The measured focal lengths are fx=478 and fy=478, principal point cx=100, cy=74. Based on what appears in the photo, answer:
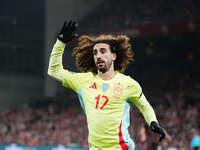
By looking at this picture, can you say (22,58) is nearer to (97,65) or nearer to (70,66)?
(70,66)

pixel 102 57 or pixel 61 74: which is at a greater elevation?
pixel 102 57

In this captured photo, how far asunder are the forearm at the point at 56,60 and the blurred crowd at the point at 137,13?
16182 millimetres

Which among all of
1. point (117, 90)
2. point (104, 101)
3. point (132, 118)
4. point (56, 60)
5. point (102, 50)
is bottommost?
point (132, 118)

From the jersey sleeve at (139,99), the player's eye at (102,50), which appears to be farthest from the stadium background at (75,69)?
the player's eye at (102,50)

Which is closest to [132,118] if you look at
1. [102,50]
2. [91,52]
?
[91,52]

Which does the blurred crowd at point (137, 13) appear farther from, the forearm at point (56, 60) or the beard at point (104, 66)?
the forearm at point (56, 60)

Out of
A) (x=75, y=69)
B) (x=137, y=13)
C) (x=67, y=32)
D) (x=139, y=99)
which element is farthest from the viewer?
(x=75, y=69)

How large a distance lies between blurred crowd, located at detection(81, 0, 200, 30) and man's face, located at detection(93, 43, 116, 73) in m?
15.9

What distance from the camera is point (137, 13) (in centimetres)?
2359

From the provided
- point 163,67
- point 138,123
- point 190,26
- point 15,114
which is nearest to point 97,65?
point 138,123

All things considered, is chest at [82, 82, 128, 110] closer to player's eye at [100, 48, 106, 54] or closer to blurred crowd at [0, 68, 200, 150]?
player's eye at [100, 48, 106, 54]

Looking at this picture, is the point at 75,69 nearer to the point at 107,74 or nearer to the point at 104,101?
the point at 107,74

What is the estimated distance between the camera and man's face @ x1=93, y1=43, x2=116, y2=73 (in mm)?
4945

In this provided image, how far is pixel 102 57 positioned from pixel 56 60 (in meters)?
0.48
